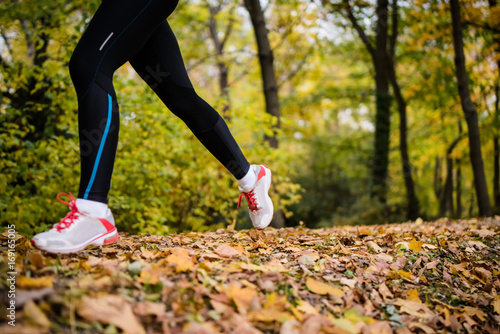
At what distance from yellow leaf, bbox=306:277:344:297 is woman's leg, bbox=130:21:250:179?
956 mm

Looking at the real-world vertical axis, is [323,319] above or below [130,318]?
below

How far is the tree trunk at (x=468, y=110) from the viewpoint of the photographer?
562 cm

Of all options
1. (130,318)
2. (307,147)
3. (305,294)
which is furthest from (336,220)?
(130,318)

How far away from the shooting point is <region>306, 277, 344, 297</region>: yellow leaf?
4.48 ft

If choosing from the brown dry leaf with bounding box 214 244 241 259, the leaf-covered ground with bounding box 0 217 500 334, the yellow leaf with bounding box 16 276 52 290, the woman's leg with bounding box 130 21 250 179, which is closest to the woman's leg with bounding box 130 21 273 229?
the woman's leg with bounding box 130 21 250 179

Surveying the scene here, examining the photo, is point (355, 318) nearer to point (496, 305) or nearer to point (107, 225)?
point (496, 305)

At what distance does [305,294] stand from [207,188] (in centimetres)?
371

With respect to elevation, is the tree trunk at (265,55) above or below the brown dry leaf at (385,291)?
above

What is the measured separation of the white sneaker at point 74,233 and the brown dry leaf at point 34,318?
1.94 feet

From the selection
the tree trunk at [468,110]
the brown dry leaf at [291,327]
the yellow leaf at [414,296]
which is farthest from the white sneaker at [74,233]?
the tree trunk at [468,110]

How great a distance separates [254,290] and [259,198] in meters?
0.98

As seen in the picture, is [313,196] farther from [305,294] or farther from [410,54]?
[305,294]

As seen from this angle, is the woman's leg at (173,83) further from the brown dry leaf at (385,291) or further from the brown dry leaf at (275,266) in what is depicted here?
the brown dry leaf at (385,291)

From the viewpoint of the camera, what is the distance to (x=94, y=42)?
1533 mm
